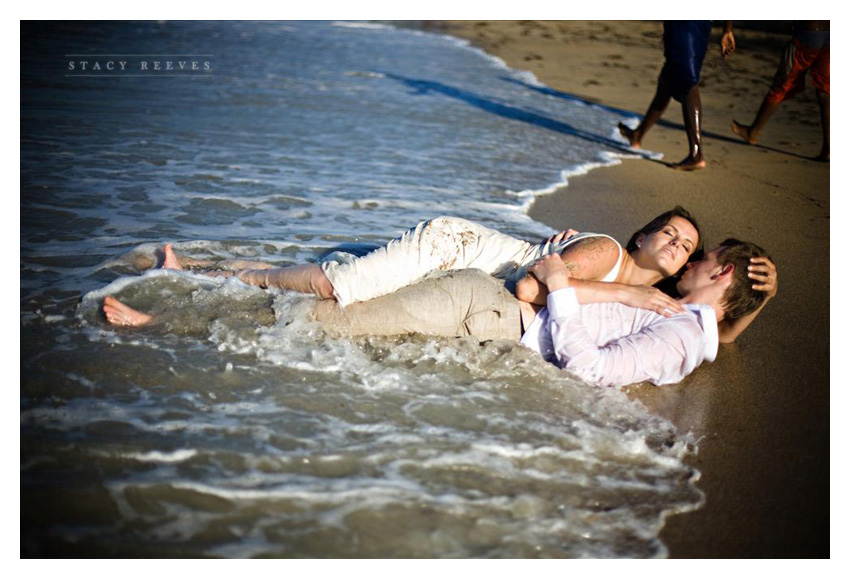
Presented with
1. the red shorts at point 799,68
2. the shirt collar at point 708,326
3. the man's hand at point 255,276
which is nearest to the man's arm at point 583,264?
the shirt collar at point 708,326

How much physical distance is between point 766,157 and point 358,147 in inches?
172

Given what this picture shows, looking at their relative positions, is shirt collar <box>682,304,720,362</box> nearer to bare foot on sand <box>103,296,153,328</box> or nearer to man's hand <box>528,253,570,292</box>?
man's hand <box>528,253,570,292</box>

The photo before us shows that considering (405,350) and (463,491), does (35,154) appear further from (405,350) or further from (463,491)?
(463,491)

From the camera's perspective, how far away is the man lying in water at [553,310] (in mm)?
3311

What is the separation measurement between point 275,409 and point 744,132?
23.4 ft

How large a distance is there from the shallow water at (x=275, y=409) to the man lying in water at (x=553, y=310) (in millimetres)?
101

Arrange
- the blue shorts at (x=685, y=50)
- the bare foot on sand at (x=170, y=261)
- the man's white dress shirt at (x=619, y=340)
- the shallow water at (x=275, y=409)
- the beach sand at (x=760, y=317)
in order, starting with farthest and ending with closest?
the blue shorts at (x=685, y=50) → the bare foot on sand at (x=170, y=261) → the man's white dress shirt at (x=619, y=340) → the beach sand at (x=760, y=317) → the shallow water at (x=275, y=409)

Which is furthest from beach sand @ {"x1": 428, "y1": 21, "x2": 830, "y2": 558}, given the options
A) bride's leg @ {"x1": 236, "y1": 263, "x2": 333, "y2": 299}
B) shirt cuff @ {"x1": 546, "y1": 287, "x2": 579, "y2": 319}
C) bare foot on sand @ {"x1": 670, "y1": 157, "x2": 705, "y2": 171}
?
bride's leg @ {"x1": 236, "y1": 263, "x2": 333, "y2": 299}

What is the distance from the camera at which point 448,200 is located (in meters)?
5.99

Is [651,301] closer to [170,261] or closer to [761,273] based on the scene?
[761,273]

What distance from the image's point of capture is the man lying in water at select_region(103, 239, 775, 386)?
10.9 feet

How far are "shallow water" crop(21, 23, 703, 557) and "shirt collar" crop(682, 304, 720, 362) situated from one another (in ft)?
1.70

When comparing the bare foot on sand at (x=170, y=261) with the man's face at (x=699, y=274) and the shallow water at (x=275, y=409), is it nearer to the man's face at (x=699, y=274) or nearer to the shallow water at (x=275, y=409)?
the shallow water at (x=275, y=409)

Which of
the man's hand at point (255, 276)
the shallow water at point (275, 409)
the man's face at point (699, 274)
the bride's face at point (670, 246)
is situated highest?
the bride's face at point (670, 246)
